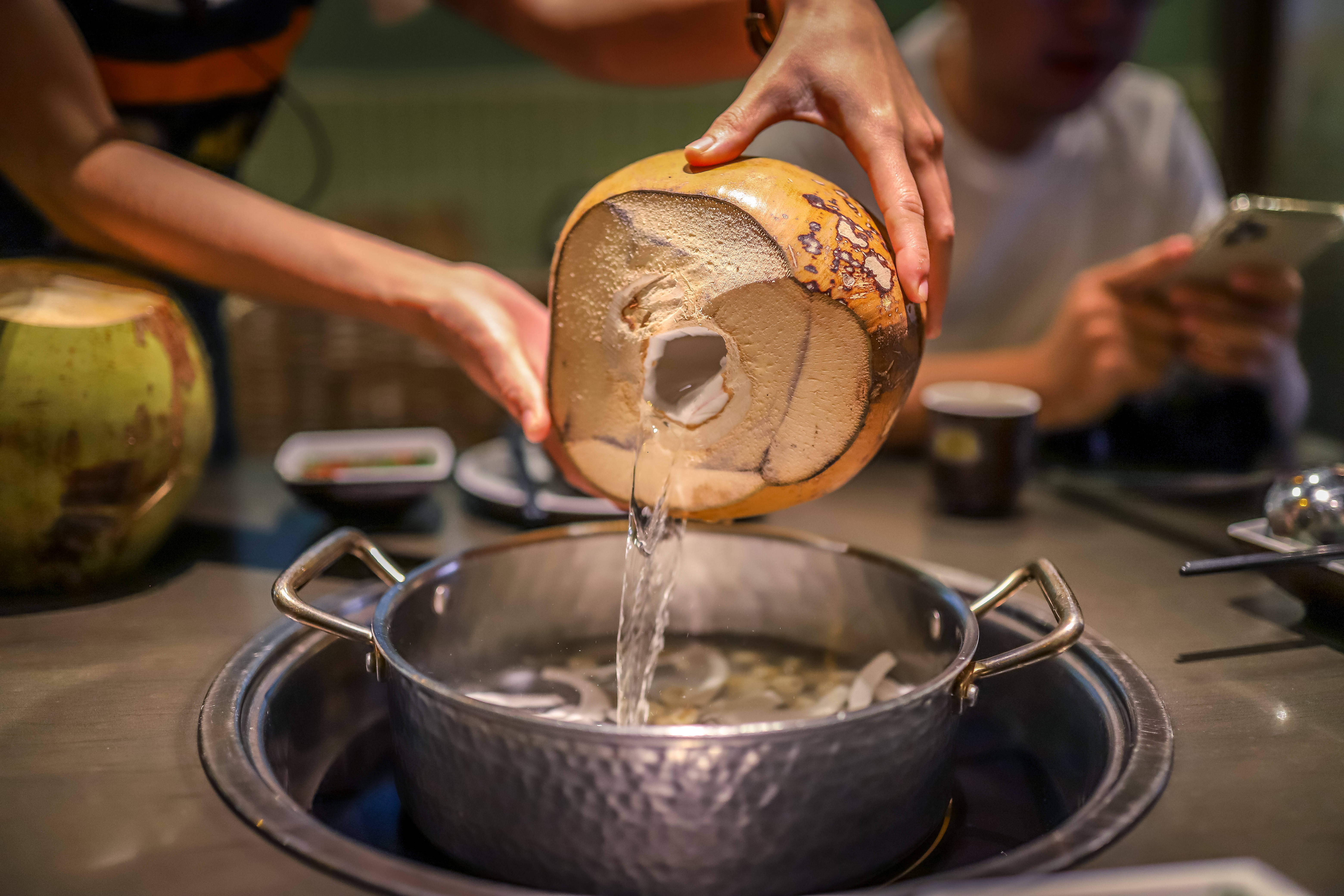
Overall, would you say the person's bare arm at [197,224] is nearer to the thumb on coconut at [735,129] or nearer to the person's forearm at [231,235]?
the person's forearm at [231,235]

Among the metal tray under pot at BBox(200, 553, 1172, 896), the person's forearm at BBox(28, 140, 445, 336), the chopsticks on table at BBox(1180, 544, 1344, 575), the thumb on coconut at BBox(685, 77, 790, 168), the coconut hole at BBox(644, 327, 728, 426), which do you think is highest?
the thumb on coconut at BBox(685, 77, 790, 168)

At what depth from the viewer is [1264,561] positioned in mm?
869

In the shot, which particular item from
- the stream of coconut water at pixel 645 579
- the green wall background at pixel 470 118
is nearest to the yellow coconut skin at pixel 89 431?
the stream of coconut water at pixel 645 579

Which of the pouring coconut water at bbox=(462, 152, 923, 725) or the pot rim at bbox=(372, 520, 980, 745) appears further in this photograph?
the pouring coconut water at bbox=(462, 152, 923, 725)

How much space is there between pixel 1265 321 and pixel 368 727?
4.74ft

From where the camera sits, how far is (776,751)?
57cm

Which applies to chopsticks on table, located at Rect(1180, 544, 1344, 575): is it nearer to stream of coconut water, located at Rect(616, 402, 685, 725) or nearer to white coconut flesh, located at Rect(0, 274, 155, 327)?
stream of coconut water, located at Rect(616, 402, 685, 725)

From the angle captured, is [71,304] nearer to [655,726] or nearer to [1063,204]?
[655,726]

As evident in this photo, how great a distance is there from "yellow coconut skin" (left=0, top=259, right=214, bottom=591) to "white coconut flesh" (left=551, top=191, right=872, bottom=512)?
1.42ft

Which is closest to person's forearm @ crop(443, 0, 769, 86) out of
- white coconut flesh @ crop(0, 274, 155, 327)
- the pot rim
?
the pot rim

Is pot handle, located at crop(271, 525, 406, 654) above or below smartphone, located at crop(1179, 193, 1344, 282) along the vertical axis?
below

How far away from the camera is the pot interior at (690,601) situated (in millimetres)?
854

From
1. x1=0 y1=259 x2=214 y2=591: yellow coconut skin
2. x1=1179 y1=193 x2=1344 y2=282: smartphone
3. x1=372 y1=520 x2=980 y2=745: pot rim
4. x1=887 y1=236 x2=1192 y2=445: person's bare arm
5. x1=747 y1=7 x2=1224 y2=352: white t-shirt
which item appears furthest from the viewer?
x1=747 y1=7 x2=1224 y2=352: white t-shirt

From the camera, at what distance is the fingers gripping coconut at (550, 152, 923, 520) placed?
727 mm
